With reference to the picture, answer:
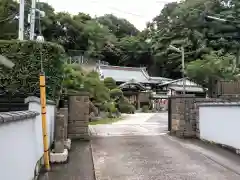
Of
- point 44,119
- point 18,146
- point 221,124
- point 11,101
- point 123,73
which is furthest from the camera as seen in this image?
point 123,73

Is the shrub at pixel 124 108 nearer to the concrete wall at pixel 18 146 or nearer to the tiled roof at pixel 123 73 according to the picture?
the tiled roof at pixel 123 73

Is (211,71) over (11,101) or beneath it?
over

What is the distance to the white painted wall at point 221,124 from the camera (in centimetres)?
695

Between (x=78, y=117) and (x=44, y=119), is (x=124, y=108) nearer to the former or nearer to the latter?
(x=78, y=117)

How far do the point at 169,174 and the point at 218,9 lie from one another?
3586 cm

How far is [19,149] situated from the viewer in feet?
11.3

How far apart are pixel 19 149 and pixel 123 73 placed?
37.7 metres

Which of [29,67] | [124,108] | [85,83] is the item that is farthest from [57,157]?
[124,108]

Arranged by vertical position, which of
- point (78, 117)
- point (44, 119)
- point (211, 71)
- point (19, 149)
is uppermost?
point (211, 71)

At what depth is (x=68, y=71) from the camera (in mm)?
14492

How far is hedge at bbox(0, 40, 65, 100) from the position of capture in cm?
873

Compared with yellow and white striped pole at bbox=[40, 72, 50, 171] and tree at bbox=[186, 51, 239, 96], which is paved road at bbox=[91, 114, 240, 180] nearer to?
yellow and white striped pole at bbox=[40, 72, 50, 171]

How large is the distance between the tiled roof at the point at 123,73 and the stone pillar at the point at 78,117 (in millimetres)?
29885

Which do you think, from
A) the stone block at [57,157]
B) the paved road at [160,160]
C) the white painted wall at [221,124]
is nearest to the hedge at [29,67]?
the paved road at [160,160]
